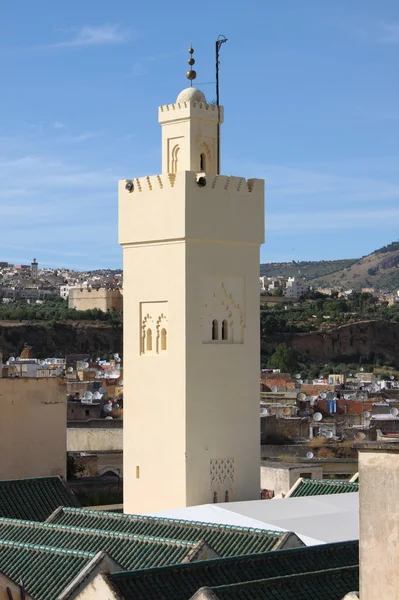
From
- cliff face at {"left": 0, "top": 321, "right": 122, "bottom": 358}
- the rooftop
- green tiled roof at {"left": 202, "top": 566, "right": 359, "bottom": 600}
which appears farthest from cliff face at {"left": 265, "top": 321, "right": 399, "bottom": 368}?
green tiled roof at {"left": 202, "top": 566, "right": 359, "bottom": 600}

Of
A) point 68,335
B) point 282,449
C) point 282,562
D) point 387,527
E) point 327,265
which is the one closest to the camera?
point 387,527

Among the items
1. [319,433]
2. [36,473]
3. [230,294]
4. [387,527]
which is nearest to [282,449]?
[319,433]

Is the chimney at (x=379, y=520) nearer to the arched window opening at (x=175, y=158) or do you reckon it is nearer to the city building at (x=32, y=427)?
the arched window opening at (x=175, y=158)

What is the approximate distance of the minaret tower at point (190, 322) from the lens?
40.2 ft

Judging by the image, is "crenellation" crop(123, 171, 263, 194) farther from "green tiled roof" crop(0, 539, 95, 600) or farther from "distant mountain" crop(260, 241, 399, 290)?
"distant mountain" crop(260, 241, 399, 290)

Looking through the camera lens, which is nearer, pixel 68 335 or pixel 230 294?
pixel 230 294

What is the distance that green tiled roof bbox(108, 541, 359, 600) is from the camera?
769 centimetres

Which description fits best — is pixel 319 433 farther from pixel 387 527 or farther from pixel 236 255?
pixel 387 527

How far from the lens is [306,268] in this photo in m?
187

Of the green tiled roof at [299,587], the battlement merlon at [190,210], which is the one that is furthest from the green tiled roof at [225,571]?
the battlement merlon at [190,210]

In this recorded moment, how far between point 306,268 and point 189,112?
175 m

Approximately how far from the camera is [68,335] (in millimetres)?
82062

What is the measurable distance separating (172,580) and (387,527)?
2.94m

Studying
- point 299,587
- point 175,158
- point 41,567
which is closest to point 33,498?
point 41,567
